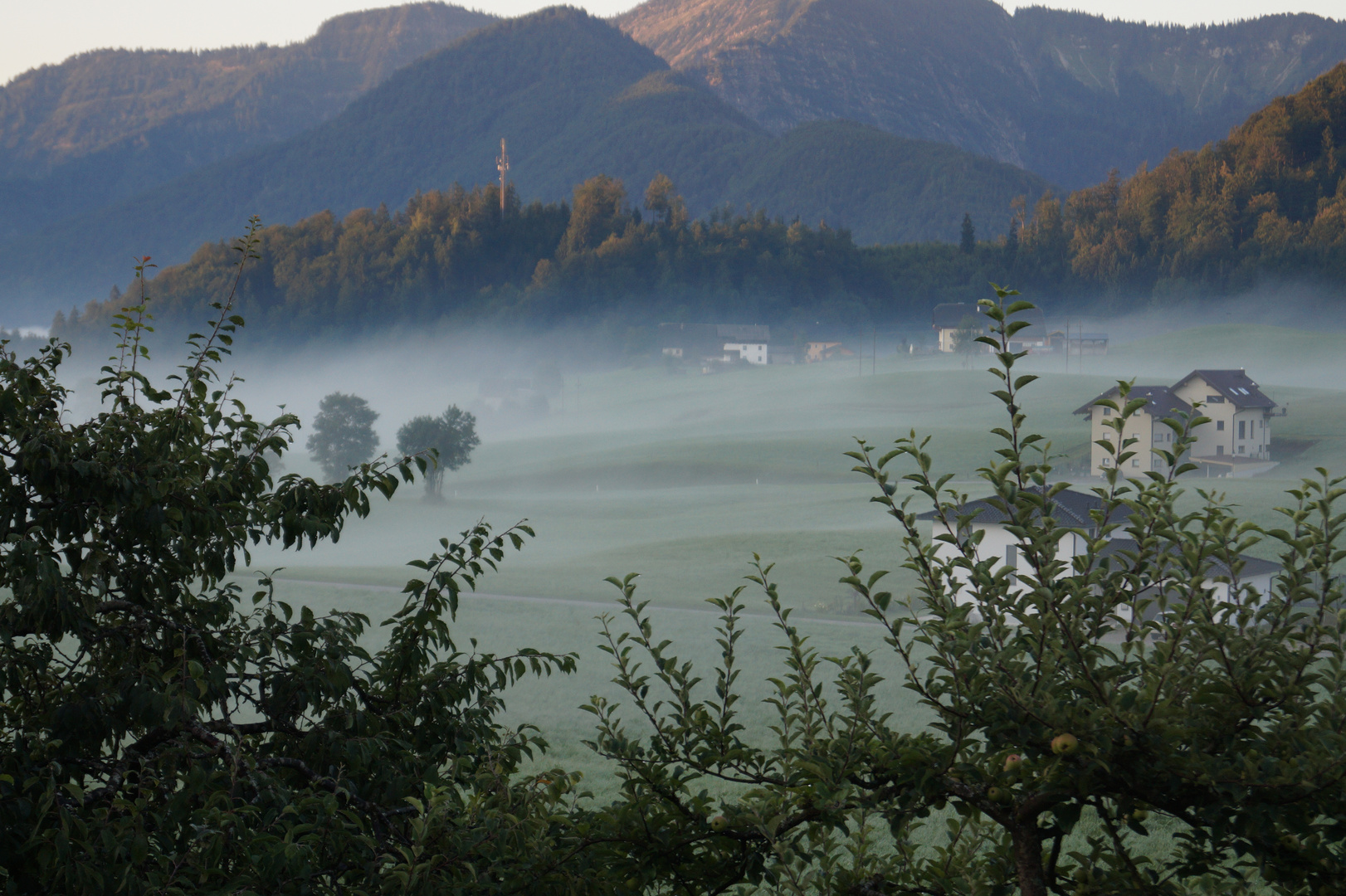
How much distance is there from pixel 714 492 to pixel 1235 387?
689 inches

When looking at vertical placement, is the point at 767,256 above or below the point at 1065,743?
above

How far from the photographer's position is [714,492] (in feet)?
119

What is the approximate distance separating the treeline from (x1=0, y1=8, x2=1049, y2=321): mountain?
1526 inches

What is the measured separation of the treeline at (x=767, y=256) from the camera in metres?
53.1

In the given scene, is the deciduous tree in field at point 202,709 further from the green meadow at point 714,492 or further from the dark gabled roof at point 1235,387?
the dark gabled roof at point 1235,387

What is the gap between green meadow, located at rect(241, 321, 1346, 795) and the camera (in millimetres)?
18484

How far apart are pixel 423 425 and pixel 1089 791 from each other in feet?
126

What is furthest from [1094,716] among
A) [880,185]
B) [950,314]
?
[880,185]

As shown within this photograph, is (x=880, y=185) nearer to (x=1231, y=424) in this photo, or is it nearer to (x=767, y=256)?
(x=767, y=256)

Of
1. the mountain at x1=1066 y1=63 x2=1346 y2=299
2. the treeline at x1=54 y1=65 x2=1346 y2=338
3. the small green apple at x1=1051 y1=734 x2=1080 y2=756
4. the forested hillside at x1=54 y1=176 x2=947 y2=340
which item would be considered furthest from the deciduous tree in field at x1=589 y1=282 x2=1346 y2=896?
the forested hillside at x1=54 y1=176 x2=947 y2=340

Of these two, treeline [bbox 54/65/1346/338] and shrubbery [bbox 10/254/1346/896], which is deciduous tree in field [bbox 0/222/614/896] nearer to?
shrubbery [bbox 10/254/1346/896]

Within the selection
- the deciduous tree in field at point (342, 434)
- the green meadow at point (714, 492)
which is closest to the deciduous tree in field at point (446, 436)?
the green meadow at point (714, 492)

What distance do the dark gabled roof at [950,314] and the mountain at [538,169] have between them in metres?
63.3

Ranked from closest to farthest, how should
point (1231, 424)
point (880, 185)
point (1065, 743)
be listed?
1. point (1065, 743)
2. point (1231, 424)
3. point (880, 185)
